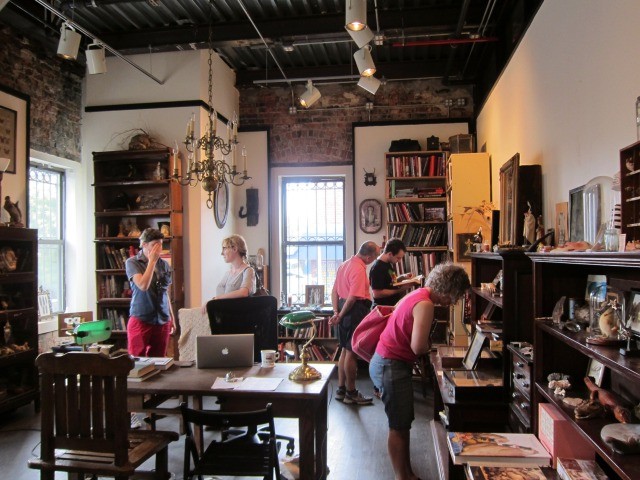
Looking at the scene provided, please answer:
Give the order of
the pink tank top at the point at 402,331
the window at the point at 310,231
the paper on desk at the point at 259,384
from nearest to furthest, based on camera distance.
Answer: the paper on desk at the point at 259,384 < the pink tank top at the point at 402,331 < the window at the point at 310,231

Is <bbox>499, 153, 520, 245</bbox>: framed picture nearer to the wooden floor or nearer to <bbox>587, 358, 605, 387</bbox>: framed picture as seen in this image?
<bbox>587, 358, 605, 387</bbox>: framed picture

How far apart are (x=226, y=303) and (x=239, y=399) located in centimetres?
104

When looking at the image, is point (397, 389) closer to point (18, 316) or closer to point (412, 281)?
point (412, 281)

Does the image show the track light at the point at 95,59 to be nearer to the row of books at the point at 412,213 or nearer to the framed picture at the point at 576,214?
the row of books at the point at 412,213

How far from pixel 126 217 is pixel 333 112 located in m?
3.22

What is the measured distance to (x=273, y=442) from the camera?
275 centimetres

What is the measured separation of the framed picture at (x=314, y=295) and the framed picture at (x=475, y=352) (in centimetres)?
359

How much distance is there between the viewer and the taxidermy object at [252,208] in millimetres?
7523

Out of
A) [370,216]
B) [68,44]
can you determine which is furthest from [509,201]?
[68,44]

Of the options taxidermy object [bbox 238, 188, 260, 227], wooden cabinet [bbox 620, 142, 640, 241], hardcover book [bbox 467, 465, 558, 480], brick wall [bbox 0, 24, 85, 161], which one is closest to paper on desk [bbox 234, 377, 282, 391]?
hardcover book [bbox 467, 465, 558, 480]

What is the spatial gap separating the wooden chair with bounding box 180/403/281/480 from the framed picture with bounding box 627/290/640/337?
1.61 m

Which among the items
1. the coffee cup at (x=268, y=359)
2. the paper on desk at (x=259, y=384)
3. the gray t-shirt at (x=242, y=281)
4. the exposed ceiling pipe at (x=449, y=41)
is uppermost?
the exposed ceiling pipe at (x=449, y=41)

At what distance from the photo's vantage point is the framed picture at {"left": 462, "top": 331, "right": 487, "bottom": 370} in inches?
142

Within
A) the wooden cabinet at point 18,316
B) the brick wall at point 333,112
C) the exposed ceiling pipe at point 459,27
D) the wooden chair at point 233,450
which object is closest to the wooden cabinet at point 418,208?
the brick wall at point 333,112
